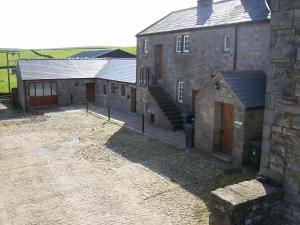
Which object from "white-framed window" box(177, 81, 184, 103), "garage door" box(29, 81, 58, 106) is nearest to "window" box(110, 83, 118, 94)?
"garage door" box(29, 81, 58, 106)

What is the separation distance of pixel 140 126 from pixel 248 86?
9056 millimetres

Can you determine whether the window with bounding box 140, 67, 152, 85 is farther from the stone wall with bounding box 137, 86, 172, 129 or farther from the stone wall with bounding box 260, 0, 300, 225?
the stone wall with bounding box 260, 0, 300, 225

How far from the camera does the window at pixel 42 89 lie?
29.5m

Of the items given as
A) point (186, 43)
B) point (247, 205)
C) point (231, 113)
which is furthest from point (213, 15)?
point (247, 205)

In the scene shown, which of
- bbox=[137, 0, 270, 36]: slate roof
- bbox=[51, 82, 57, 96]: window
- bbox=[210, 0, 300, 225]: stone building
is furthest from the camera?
bbox=[51, 82, 57, 96]: window

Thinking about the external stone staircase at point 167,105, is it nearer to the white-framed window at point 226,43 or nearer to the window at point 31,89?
the white-framed window at point 226,43

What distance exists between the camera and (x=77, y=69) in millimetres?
33531

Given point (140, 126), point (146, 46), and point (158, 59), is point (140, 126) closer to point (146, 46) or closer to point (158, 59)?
point (158, 59)

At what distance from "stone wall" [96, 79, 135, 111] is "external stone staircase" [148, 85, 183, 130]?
383cm

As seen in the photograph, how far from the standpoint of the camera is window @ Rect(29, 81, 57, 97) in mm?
29516

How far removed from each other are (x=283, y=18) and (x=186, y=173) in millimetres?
7183

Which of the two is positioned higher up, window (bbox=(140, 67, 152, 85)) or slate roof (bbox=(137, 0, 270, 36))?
slate roof (bbox=(137, 0, 270, 36))

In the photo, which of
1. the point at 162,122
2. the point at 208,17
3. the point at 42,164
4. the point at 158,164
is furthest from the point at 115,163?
the point at 208,17

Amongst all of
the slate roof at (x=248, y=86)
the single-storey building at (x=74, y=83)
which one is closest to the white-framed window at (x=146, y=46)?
the single-storey building at (x=74, y=83)
